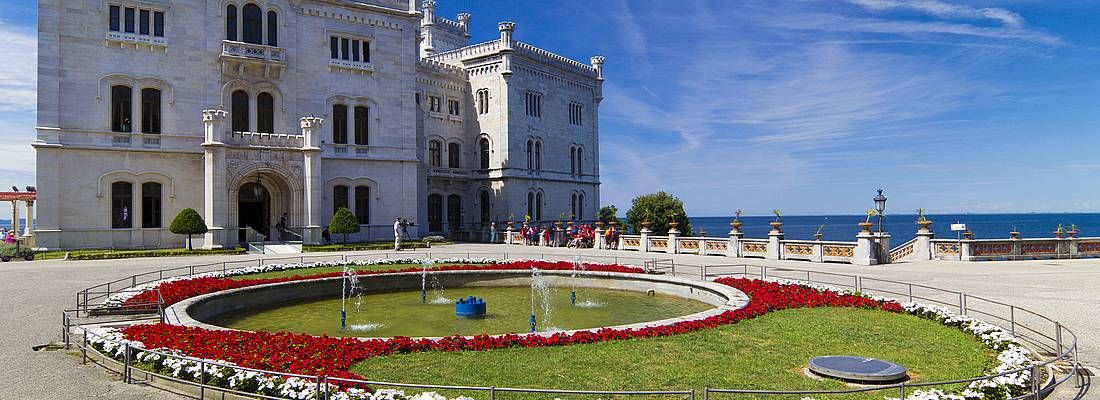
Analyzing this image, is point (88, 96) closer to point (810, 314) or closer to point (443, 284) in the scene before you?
point (443, 284)

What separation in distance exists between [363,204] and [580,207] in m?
25.3

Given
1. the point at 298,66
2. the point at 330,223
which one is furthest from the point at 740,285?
the point at 298,66

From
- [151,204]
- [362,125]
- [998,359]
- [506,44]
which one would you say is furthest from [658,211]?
[998,359]

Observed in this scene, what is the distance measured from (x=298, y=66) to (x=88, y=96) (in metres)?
11.2

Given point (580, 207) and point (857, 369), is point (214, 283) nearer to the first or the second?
point (857, 369)

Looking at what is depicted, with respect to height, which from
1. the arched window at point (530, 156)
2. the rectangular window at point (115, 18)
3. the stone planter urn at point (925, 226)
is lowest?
the stone planter urn at point (925, 226)

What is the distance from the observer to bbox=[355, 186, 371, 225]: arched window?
145 ft

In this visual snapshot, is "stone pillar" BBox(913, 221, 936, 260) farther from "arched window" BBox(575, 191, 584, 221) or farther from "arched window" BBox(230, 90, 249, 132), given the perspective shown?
"arched window" BBox(575, 191, 584, 221)

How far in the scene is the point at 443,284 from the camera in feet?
71.9

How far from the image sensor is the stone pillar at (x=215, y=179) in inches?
1419

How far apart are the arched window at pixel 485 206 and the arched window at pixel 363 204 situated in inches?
515

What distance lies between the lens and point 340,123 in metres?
44.2

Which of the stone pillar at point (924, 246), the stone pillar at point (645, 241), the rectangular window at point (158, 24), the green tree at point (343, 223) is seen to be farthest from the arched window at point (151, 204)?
the stone pillar at point (924, 246)

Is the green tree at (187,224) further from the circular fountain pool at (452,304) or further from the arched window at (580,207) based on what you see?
the arched window at (580,207)
